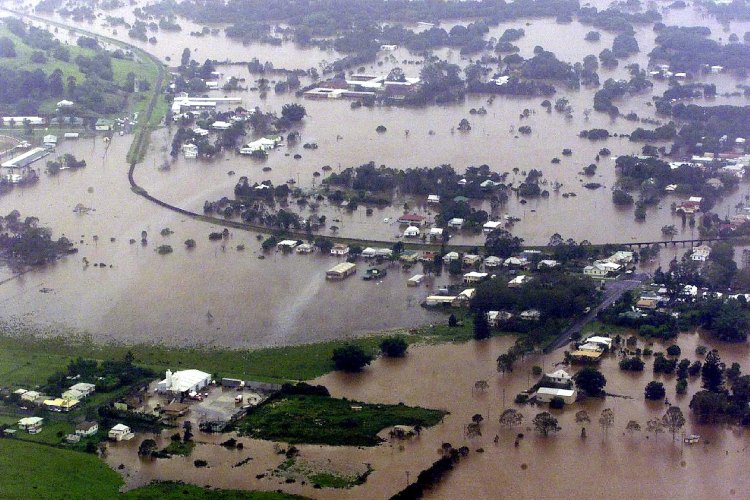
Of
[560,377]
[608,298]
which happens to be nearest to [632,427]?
[560,377]

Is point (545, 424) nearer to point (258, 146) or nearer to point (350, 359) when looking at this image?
point (350, 359)

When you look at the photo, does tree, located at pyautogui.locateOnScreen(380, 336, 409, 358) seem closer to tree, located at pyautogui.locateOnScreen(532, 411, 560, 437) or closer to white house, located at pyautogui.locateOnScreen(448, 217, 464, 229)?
tree, located at pyautogui.locateOnScreen(532, 411, 560, 437)

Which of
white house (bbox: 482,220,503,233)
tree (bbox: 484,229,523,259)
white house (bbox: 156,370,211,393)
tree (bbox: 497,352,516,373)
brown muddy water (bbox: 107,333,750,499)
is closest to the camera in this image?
brown muddy water (bbox: 107,333,750,499)

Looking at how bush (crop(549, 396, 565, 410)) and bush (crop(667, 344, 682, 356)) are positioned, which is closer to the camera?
bush (crop(549, 396, 565, 410))

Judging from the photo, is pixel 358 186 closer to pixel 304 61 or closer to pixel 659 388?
pixel 659 388

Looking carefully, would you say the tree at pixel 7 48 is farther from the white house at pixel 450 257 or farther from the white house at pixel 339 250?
the white house at pixel 450 257

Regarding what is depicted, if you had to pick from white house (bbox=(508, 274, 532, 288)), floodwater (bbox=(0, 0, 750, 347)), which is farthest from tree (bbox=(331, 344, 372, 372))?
white house (bbox=(508, 274, 532, 288))
